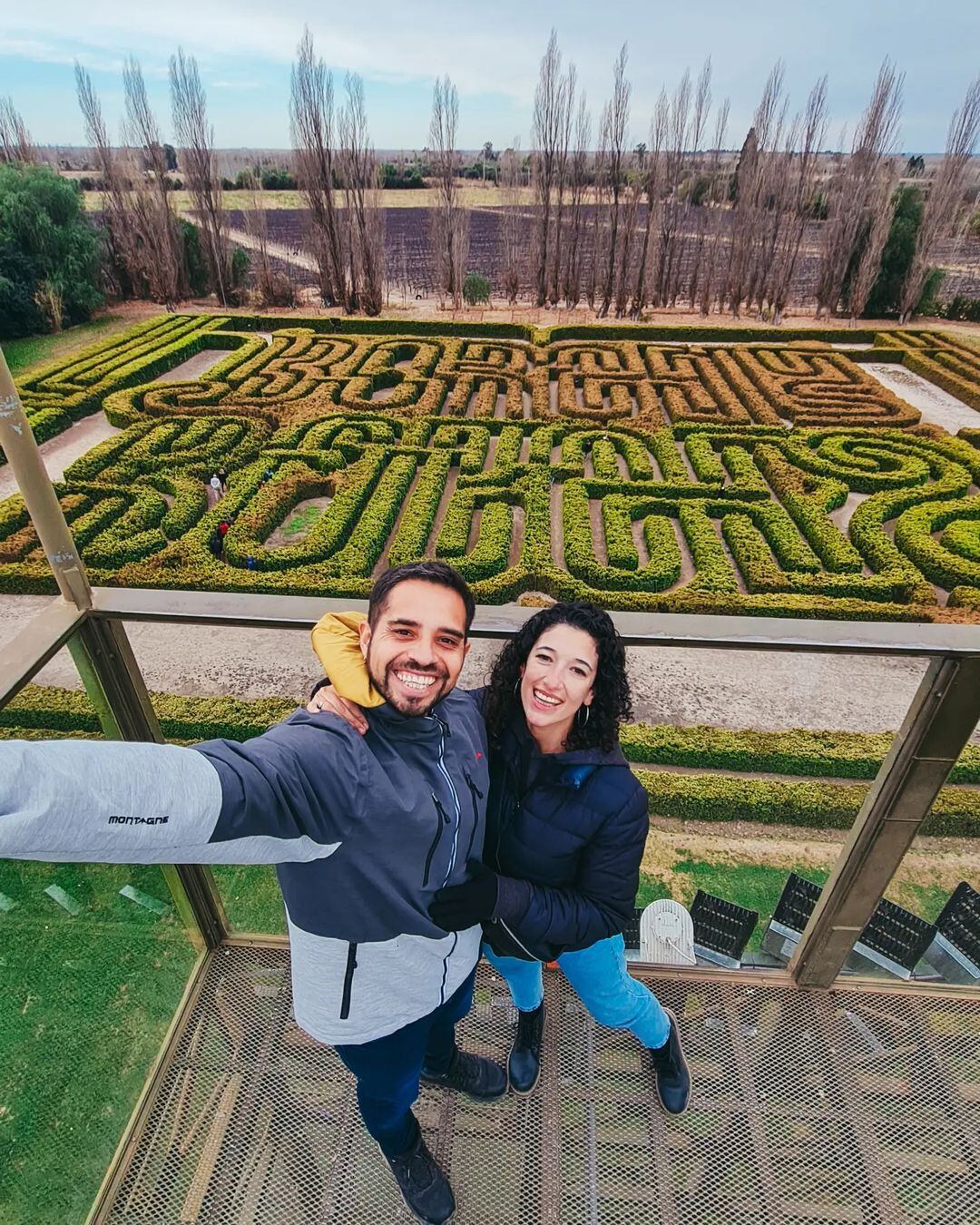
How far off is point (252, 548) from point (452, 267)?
16.4m

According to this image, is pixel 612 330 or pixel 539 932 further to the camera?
pixel 612 330

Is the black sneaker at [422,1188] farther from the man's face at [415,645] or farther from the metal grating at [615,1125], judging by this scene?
the man's face at [415,645]

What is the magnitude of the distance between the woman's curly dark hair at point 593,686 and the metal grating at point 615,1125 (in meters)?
1.41

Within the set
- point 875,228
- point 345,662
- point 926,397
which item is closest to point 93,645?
point 345,662

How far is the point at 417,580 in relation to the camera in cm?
156

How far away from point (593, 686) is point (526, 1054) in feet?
4.93

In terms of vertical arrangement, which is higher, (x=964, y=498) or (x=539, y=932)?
(x=539, y=932)

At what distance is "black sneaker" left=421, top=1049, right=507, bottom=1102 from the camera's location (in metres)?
2.33

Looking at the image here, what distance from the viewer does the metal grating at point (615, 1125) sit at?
6.94 feet

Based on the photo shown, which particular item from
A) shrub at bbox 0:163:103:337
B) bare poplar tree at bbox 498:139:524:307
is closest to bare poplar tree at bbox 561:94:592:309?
bare poplar tree at bbox 498:139:524:307

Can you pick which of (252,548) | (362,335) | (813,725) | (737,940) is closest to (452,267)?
(362,335)

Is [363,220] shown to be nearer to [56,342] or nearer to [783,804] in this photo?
[56,342]

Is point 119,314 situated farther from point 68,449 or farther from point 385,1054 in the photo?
point 385,1054

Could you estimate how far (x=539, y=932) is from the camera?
179cm
